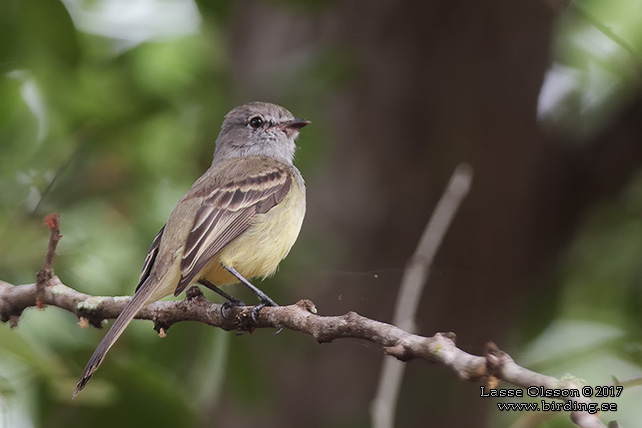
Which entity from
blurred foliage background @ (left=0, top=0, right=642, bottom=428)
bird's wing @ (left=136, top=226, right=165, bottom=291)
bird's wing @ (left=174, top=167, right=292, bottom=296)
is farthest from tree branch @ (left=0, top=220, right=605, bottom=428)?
blurred foliage background @ (left=0, top=0, right=642, bottom=428)

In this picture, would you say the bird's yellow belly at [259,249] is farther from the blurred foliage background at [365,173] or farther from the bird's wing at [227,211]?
the blurred foliage background at [365,173]

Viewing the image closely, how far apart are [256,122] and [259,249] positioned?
1547 millimetres

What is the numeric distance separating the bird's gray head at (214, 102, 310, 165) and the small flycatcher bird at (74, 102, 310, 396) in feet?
0.76

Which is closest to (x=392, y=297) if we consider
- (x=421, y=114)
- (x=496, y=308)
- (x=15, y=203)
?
(x=496, y=308)

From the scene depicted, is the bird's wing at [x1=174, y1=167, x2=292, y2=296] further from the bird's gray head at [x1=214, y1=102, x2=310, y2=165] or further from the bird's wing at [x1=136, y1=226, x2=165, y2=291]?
the bird's gray head at [x1=214, y1=102, x2=310, y2=165]

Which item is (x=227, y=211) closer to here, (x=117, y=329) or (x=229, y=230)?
(x=229, y=230)

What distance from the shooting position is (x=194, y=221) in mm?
4156

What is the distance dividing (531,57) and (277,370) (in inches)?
116

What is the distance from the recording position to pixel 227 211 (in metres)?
4.28

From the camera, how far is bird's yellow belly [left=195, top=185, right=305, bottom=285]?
13.5 ft

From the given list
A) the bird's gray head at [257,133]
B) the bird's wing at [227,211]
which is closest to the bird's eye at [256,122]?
the bird's gray head at [257,133]

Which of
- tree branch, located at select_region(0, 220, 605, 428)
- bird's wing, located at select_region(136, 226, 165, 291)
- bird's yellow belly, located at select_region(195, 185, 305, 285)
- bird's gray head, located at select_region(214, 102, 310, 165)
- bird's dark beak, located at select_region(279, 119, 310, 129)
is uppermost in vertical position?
bird's gray head, located at select_region(214, 102, 310, 165)

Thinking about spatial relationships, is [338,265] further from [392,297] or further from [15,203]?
[15,203]

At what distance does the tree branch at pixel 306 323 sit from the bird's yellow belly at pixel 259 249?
1.69ft
